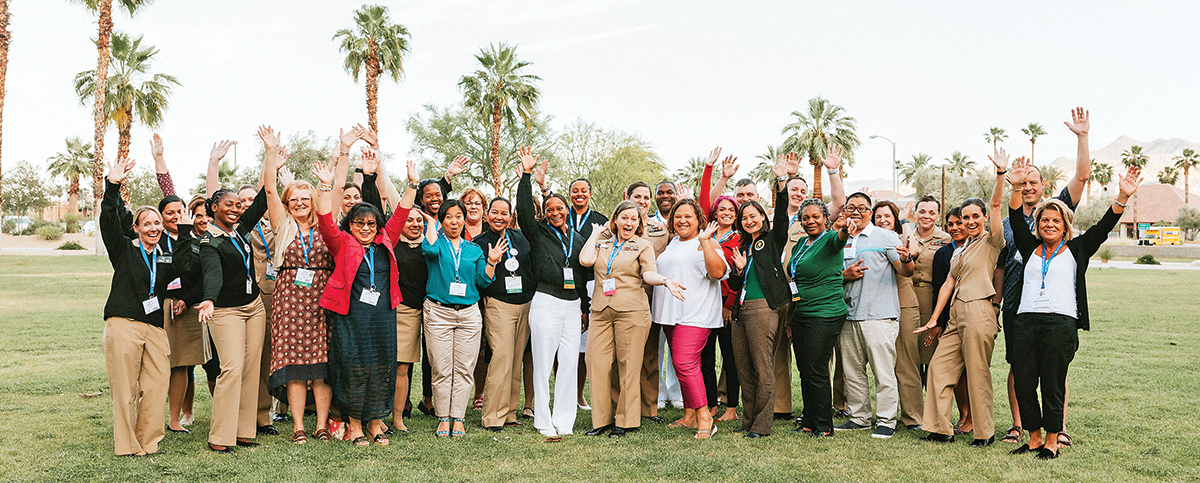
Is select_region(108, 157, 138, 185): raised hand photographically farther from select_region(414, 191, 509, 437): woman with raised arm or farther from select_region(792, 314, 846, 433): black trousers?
select_region(792, 314, 846, 433): black trousers

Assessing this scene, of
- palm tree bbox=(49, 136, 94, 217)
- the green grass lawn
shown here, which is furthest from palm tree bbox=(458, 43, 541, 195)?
palm tree bbox=(49, 136, 94, 217)

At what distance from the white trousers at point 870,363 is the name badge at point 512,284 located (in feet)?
8.64

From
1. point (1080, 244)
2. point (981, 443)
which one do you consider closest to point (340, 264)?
point (981, 443)

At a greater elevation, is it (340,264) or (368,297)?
(340,264)

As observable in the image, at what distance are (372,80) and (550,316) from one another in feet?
85.1

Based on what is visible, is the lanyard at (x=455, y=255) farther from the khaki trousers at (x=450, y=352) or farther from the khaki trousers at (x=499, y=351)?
the khaki trousers at (x=499, y=351)

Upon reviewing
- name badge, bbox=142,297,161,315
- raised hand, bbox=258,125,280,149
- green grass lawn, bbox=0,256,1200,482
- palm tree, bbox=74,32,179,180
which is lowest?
green grass lawn, bbox=0,256,1200,482

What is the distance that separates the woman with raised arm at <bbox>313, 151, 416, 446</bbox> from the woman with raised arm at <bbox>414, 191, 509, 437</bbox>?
34cm

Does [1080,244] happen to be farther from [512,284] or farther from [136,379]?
[136,379]

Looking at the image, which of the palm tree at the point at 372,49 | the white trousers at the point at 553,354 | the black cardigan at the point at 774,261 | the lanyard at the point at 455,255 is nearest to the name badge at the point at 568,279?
the white trousers at the point at 553,354

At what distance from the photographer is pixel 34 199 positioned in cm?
6462

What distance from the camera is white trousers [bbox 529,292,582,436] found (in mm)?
5996

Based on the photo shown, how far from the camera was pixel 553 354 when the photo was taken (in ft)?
20.0

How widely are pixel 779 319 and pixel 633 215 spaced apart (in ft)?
4.82
